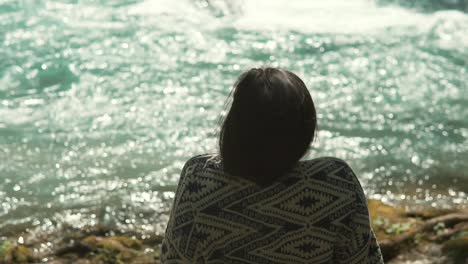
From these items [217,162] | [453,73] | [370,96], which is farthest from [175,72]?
[217,162]

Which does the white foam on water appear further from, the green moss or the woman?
the woman

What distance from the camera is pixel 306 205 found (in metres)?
1.86

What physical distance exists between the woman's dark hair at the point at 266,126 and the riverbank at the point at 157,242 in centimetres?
257

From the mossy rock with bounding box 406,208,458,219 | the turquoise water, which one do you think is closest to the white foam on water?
the turquoise water

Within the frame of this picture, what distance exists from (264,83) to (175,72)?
640 cm

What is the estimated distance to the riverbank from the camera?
4328 millimetres

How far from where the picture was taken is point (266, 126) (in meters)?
1.79

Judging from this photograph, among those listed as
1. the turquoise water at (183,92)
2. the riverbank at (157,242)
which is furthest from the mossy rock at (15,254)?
the turquoise water at (183,92)

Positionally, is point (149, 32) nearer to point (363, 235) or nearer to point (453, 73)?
point (453, 73)

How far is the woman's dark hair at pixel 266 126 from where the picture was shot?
1.77 meters

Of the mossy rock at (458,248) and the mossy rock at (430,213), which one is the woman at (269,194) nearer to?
the mossy rock at (458,248)

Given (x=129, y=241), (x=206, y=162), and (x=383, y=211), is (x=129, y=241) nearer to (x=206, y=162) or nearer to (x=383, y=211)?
(x=383, y=211)

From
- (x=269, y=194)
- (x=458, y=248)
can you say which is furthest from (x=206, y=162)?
(x=458, y=248)

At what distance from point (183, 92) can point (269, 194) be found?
5.89m
